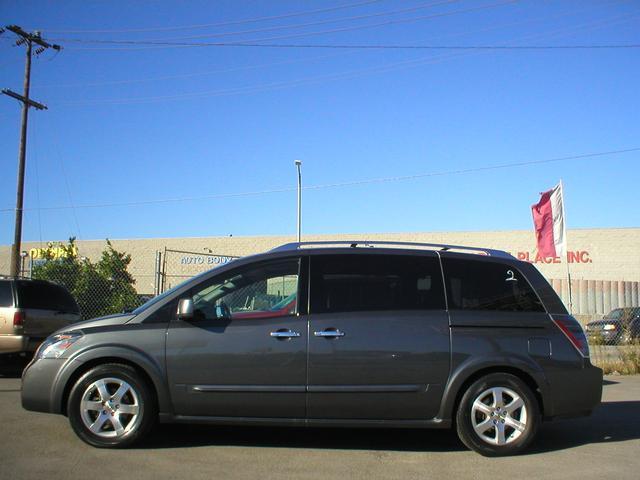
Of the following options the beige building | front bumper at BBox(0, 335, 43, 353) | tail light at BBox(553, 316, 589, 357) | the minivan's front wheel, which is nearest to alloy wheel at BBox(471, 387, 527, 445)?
the minivan's front wheel

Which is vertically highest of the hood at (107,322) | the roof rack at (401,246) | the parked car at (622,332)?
the roof rack at (401,246)

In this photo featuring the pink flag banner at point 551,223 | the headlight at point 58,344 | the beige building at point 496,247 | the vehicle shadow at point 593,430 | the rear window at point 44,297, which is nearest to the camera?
the headlight at point 58,344

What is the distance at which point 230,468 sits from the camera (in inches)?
203

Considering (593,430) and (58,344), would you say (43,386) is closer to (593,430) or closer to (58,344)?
(58,344)

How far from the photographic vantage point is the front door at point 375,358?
555 centimetres

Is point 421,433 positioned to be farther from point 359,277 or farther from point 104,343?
point 104,343

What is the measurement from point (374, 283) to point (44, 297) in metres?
7.23

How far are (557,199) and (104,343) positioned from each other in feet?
40.3

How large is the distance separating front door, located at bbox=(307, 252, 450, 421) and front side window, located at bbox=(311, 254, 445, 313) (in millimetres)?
13

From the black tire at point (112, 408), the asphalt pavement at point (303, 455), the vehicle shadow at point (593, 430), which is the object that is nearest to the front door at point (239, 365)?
the black tire at point (112, 408)

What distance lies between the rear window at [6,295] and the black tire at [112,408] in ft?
17.8

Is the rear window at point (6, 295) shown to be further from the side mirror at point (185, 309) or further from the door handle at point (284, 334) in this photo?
the door handle at point (284, 334)

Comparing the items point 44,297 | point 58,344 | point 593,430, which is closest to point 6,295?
point 44,297

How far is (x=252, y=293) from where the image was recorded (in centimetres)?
596
